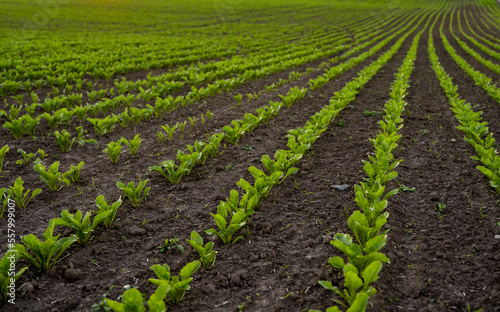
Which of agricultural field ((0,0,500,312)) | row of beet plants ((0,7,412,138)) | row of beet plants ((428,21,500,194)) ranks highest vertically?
row of beet plants ((0,7,412,138))

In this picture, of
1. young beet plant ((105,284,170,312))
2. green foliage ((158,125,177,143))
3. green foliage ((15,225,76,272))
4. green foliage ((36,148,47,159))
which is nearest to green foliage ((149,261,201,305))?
young beet plant ((105,284,170,312))

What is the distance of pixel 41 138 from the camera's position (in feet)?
20.6

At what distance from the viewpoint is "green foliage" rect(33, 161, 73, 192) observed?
423 centimetres

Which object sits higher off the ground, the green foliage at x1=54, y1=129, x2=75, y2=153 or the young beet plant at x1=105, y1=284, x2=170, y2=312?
the green foliage at x1=54, y1=129, x2=75, y2=153

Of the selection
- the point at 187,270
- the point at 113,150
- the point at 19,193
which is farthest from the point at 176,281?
the point at 113,150

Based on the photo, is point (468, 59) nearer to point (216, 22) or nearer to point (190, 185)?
point (190, 185)

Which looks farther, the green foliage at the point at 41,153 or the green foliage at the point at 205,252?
the green foliage at the point at 41,153

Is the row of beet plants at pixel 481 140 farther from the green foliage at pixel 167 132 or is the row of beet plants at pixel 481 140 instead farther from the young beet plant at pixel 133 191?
the green foliage at pixel 167 132

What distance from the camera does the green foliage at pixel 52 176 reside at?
13.9 ft

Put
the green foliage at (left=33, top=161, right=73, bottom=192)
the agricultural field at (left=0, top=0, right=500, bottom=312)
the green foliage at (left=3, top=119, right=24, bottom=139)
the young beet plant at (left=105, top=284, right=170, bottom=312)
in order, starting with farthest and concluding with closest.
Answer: the green foliage at (left=3, top=119, right=24, bottom=139) → the green foliage at (left=33, top=161, right=73, bottom=192) → the agricultural field at (left=0, top=0, right=500, bottom=312) → the young beet plant at (left=105, top=284, right=170, bottom=312)

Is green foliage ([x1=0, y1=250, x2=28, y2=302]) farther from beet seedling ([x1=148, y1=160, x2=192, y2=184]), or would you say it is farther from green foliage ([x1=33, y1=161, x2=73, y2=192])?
beet seedling ([x1=148, y1=160, x2=192, y2=184])

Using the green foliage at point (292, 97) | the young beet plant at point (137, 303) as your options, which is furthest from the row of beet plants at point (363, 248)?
the green foliage at point (292, 97)

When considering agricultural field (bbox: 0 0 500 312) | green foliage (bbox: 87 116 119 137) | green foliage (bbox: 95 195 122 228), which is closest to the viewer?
agricultural field (bbox: 0 0 500 312)

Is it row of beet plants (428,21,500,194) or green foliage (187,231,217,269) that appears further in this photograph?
row of beet plants (428,21,500,194)
